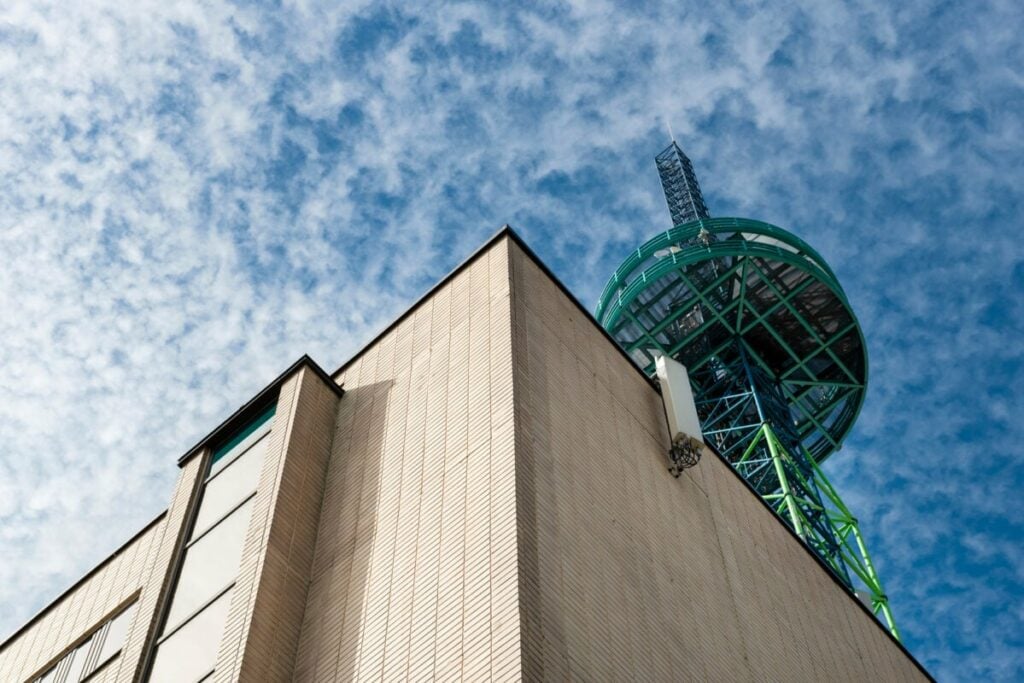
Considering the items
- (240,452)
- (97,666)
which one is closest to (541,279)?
(240,452)

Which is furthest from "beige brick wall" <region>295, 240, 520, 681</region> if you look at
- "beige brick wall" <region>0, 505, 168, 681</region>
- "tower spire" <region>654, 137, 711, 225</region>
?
"tower spire" <region>654, 137, 711, 225</region>

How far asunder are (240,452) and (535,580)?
31.4 feet

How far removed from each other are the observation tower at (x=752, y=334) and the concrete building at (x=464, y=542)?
93.5ft

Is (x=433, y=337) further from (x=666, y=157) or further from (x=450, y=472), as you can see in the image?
(x=666, y=157)

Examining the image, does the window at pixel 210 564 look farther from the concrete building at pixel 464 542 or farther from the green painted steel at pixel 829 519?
the green painted steel at pixel 829 519

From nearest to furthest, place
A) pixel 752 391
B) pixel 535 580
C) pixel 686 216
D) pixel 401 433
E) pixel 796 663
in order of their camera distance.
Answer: pixel 535 580 → pixel 401 433 → pixel 796 663 → pixel 752 391 → pixel 686 216

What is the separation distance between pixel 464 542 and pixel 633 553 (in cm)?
353

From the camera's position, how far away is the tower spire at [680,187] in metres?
76.2

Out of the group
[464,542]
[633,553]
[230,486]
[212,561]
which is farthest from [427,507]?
[230,486]

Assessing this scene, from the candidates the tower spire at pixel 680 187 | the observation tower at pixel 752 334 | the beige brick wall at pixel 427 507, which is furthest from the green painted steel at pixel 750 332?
the beige brick wall at pixel 427 507

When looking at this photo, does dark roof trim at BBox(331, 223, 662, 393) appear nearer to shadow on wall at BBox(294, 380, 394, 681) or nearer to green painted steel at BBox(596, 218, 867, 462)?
shadow on wall at BBox(294, 380, 394, 681)

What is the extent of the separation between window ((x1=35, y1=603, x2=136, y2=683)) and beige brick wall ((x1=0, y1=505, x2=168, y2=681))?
22 cm

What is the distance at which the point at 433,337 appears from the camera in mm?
23656

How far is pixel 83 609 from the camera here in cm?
2669
